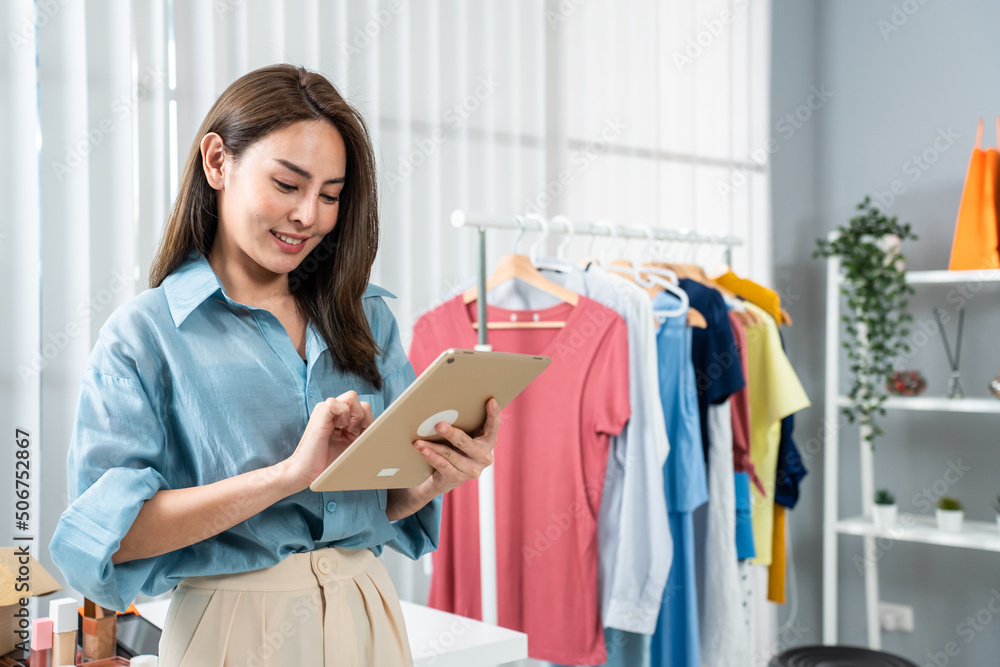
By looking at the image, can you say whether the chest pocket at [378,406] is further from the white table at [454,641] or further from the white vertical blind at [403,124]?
the white vertical blind at [403,124]

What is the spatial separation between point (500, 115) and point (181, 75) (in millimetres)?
888

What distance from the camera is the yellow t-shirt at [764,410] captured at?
2.37 metres

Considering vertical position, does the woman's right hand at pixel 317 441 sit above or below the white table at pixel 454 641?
above

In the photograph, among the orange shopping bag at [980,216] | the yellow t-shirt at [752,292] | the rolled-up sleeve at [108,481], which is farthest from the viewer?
the orange shopping bag at [980,216]

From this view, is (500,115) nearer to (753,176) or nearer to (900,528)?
(753,176)

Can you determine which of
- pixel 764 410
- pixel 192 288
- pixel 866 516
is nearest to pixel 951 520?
pixel 866 516

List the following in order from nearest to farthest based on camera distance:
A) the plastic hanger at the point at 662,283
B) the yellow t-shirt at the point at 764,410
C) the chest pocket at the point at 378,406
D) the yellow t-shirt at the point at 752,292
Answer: the chest pocket at the point at 378,406, the plastic hanger at the point at 662,283, the yellow t-shirt at the point at 764,410, the yellow t-shirt at the point at 752,292

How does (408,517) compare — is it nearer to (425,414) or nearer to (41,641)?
(425,414)

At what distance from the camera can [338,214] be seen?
108 cm

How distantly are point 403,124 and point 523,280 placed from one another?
536mm

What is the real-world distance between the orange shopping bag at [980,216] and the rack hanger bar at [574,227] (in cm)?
79

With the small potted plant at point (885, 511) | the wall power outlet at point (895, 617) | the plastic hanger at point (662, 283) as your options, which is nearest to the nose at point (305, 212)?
the plastic hanger at point (662, 283)

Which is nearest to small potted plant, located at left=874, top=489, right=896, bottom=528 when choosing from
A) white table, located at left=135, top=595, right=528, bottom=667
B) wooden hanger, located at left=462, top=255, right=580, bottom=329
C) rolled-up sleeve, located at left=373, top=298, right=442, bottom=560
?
wooden hanger, located at left=462, top=255, right=580, bottom=329

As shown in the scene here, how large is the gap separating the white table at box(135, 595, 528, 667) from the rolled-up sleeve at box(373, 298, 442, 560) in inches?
9.1
